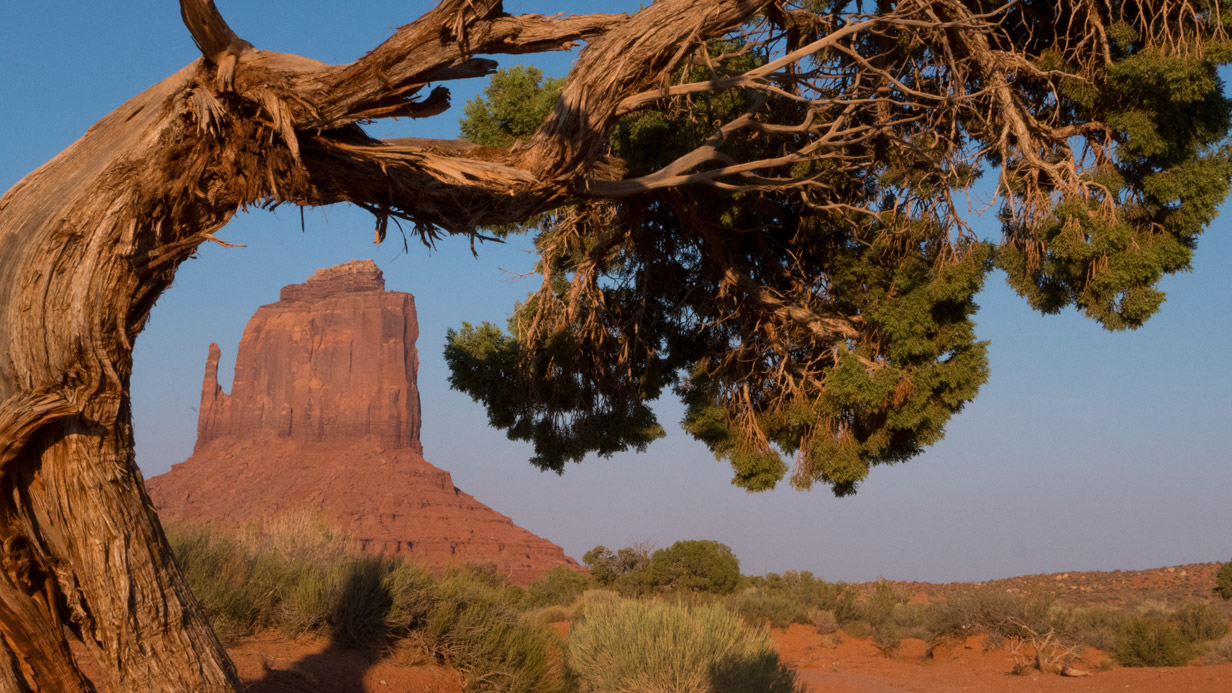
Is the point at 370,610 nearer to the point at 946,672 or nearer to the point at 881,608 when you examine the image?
the point at 946,672

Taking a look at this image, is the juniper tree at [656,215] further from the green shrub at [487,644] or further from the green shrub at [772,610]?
the green shrub at [772,610]

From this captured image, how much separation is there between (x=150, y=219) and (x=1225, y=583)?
96.6ft

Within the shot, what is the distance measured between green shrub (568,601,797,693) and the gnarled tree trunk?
5.79 metres

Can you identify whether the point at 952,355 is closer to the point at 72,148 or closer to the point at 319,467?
the point at 72,148

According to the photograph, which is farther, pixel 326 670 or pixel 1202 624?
pixel 1202 624

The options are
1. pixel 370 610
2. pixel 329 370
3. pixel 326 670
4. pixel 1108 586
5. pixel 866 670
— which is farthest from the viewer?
pixel 329 370

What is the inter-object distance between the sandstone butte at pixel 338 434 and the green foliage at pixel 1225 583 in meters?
50.2

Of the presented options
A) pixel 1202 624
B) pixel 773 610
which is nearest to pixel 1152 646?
pixel 1202 624

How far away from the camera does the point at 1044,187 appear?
31.8 feet

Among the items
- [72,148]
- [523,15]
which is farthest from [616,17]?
[72,148]

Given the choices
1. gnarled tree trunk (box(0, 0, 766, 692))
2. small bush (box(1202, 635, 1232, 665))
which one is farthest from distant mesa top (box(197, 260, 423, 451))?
gnarled tree trunk (box(0, 0, 766, 692))

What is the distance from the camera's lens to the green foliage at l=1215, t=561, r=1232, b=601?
25.1 metres

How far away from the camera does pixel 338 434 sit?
90938 mm

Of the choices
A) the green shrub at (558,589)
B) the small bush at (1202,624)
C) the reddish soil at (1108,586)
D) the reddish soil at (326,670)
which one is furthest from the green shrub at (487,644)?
the reddish soil at (1108,586)
